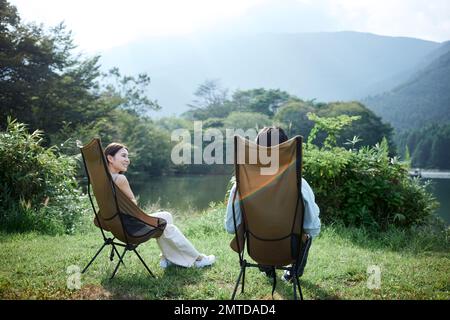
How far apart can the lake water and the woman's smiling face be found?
1229cm

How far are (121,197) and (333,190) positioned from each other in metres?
3.68

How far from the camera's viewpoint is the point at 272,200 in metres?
2.74

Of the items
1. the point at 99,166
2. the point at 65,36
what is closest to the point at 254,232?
the point at 99,166

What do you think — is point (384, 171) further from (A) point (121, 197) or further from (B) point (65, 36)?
(B) point (65, 36)

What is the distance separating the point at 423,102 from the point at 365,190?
72.0 metres

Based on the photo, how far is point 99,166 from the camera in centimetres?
339

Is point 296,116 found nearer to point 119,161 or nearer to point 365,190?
point 365,190

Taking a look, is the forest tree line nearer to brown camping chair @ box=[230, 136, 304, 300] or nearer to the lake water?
the lake water

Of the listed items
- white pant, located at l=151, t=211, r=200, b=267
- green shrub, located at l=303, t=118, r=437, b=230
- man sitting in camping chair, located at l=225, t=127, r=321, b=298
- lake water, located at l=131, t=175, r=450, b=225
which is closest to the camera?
A: man sitting in camping chair, located at l=225, t=127, r=321, b=298

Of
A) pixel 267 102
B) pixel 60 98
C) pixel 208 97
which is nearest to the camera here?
pixel 60 98

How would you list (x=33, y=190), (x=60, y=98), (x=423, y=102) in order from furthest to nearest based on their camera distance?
1. (x=423, y=102)
2. (x=60, y=98)
3. (x=33, y=190)

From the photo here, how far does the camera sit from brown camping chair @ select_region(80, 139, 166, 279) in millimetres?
3354

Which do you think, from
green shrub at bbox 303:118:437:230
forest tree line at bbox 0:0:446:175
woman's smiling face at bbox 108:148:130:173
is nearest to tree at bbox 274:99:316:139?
forest tree line at bbox 0:0:446:175

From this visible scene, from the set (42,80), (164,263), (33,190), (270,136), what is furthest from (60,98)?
(270,136)
